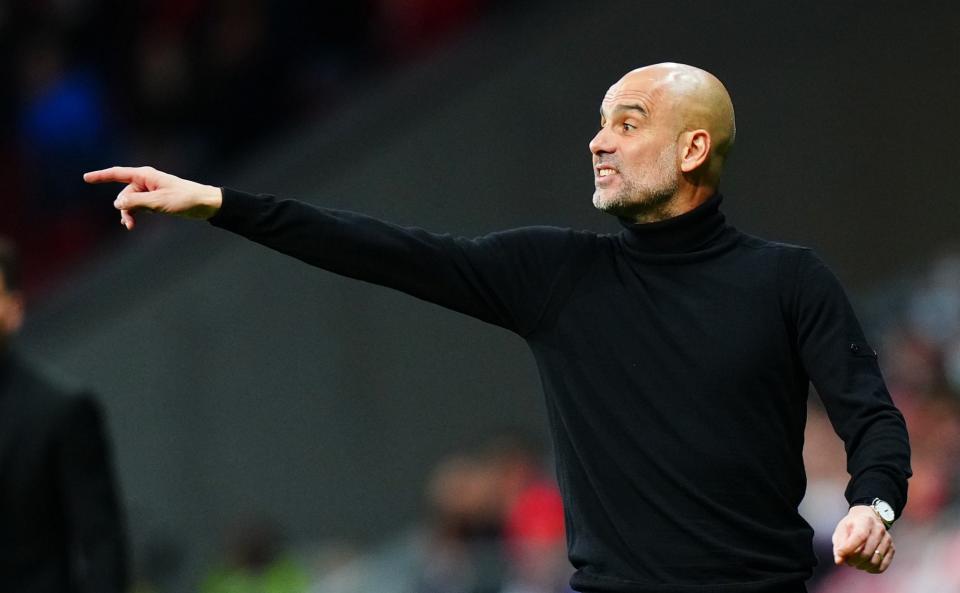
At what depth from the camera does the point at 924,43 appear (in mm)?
10688

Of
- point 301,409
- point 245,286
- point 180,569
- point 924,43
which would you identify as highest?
point 924,43

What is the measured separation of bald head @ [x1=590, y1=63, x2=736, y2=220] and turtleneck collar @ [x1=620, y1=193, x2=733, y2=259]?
0.15 ft

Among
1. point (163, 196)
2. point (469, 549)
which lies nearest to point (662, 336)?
point (163, 196)

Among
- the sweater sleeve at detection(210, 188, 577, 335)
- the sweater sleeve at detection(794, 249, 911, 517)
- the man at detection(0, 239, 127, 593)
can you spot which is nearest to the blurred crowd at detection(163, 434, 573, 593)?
the man at detection(0, 239, 127, 593)

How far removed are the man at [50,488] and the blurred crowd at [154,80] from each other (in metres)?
7.12

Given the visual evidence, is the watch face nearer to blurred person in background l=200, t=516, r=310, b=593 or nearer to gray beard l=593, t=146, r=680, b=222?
gray beard l=593, t=146, r=680, b=222

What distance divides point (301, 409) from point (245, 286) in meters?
0.90

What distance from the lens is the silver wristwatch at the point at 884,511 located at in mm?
3859

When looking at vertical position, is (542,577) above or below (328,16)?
below

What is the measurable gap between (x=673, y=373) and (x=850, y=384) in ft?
1.29

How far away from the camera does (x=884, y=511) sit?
388 centimetres

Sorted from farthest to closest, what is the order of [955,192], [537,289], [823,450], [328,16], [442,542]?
[328,16], [955,192], [442,542], [823,450], [537,289]

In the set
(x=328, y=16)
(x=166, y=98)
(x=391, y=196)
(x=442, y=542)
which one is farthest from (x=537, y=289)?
(x=166, y=98)

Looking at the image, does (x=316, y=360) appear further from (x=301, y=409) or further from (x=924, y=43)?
(x=924, y=43)
